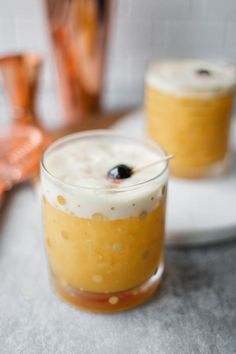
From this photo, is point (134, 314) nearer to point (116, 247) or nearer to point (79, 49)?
point (116, 247)

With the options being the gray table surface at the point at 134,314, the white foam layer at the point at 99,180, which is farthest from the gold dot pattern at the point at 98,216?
the gray table surface at the point at 134,314

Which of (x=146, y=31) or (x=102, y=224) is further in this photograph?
(x=146, y=31)

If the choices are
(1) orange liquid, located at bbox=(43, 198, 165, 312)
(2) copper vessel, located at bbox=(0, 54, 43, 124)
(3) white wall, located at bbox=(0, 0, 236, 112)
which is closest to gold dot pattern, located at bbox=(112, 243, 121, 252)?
(1) orange liquid, located at bbox=(43, 198, 165, 312)

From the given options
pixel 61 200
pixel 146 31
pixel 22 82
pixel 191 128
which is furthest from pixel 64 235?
pixel 146 31

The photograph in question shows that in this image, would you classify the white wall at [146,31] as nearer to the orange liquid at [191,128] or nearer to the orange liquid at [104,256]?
the orange liquid at [191,128]

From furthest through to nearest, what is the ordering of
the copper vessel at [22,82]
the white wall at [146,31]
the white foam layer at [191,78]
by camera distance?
1. the white wall at [146,31]
2. the copper vessel at [22,82]
3. the white foam layer at [191,78]

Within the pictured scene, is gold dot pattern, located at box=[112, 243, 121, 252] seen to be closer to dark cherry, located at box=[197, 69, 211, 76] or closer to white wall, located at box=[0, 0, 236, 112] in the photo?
dark cherry, located at box=[197, 69, 211, 76]
